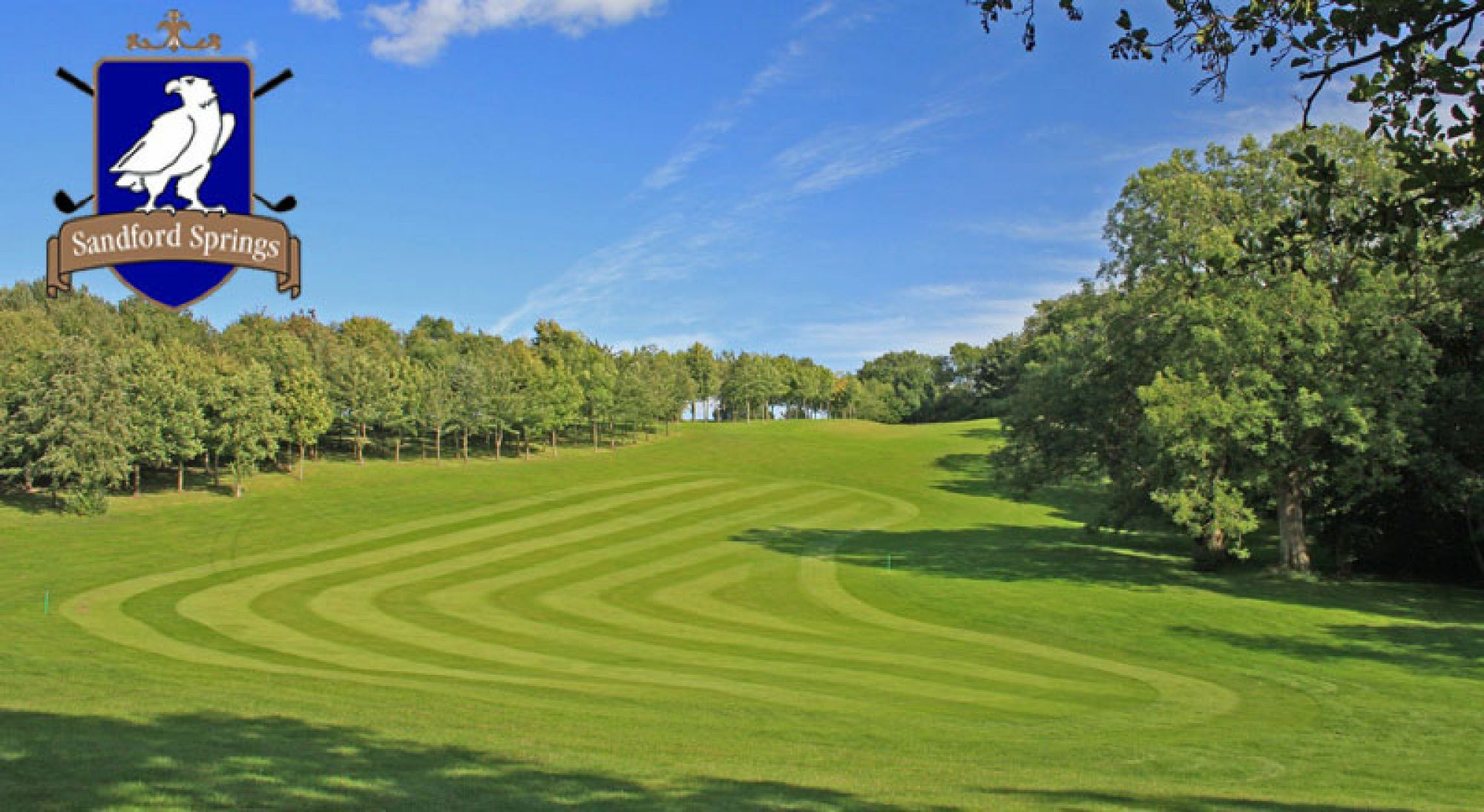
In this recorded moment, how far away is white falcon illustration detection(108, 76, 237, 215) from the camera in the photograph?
445 inches

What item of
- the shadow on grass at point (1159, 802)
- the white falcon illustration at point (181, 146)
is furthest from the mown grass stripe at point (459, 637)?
the white falcon illustration at point (181, 146)

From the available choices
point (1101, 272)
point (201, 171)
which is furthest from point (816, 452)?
point (201, 171)

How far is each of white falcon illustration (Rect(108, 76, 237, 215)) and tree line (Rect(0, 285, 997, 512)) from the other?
167 feet

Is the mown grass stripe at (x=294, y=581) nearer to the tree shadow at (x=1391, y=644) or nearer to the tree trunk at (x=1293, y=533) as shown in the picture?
the tree shadow at (x=1391, y=644)

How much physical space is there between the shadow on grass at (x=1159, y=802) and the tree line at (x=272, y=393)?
5902cm

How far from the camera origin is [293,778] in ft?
28.3

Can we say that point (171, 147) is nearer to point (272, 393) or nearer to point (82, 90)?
point (82, 90)

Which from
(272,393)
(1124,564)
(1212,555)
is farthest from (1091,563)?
(272,393)

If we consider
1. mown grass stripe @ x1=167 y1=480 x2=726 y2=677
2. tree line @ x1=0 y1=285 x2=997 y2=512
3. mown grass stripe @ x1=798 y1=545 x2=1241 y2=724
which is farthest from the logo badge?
tree line @ x1=0 y1=285 x2=997 y2=512

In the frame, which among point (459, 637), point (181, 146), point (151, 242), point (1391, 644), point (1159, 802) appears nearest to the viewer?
point (1159, 802)

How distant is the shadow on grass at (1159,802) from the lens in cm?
938

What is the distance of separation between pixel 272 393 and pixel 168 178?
61.8 metres

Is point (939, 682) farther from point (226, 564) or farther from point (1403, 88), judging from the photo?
point (226, 564)

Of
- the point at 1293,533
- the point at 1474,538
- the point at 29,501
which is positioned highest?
the point at 1474,538
